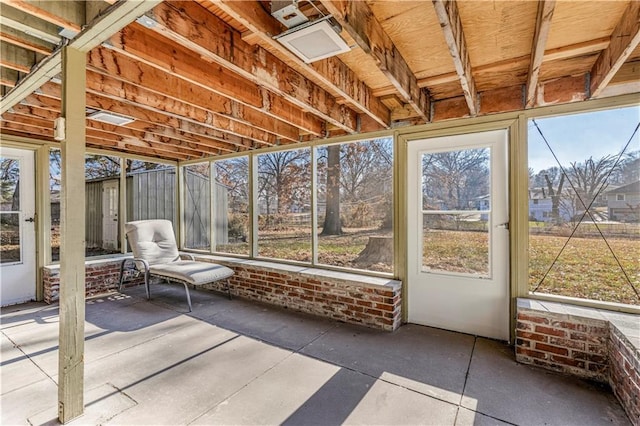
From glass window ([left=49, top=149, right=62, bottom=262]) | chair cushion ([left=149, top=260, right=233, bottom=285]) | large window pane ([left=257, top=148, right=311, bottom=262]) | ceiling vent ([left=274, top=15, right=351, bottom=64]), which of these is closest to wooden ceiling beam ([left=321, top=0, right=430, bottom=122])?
ceiling vent ([left=274, top=15, right=351, bottom=64])

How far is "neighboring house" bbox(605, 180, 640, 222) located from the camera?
8.16ft

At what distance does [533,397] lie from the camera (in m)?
2.10

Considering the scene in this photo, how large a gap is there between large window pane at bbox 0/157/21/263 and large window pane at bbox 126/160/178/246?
1427mm

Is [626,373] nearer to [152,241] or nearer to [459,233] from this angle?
[459,233]

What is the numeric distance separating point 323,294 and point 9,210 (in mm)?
4299

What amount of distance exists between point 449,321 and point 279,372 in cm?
185

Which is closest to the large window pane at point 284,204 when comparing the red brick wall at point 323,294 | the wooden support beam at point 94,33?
the red brick wall at point 323,294

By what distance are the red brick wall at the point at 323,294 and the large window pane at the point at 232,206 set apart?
0.78m

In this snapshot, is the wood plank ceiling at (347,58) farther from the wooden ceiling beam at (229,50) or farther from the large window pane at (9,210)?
the large window pane at (9,210)

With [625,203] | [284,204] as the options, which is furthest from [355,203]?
[625,203]

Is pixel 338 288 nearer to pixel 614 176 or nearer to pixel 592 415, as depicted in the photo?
pixel 592 415

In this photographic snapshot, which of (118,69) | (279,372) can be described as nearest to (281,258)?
(279,372)

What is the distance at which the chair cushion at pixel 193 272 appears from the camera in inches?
154

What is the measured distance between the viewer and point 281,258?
15.3 feet
